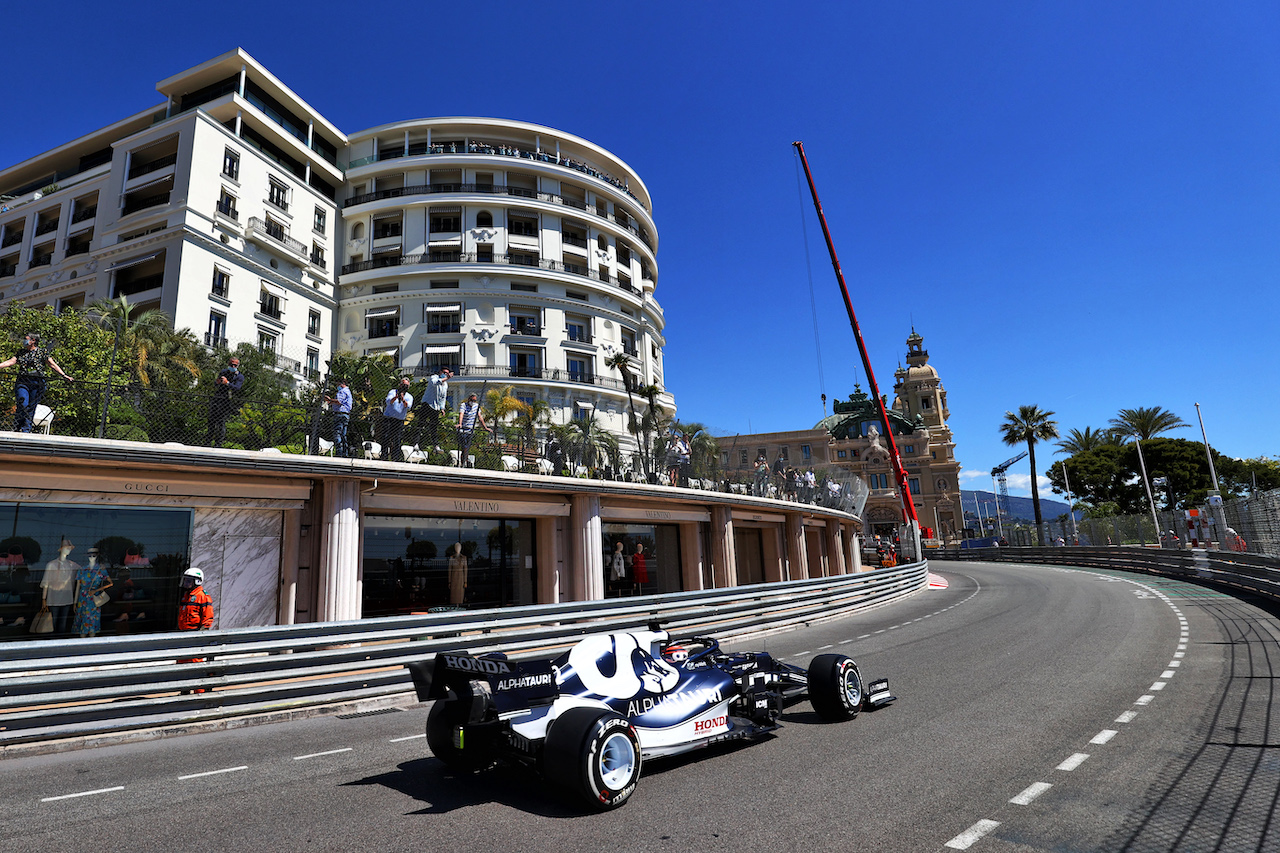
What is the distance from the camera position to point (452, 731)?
4.88m

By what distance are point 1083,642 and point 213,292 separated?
45835 mm

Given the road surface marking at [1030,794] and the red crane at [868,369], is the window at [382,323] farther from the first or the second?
the road surface marking at [1030,794]

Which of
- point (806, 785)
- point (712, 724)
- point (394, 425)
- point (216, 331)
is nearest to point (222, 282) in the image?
point (216, 331)

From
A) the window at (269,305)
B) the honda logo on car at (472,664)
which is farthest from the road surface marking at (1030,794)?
the window at (269,305)

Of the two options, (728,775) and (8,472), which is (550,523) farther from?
(728,775)

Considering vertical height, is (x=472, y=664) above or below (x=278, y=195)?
below

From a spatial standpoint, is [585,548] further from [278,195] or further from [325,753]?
[278,195]

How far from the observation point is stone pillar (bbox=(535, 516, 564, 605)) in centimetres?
1512

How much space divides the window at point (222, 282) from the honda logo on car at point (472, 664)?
144 ft

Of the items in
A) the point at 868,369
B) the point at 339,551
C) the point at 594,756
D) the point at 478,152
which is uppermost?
the point at 478,152

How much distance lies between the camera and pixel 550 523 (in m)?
15.5

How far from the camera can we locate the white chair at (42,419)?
28.9 feet

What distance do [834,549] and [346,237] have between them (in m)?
44.9

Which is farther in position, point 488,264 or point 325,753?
point 488,264
